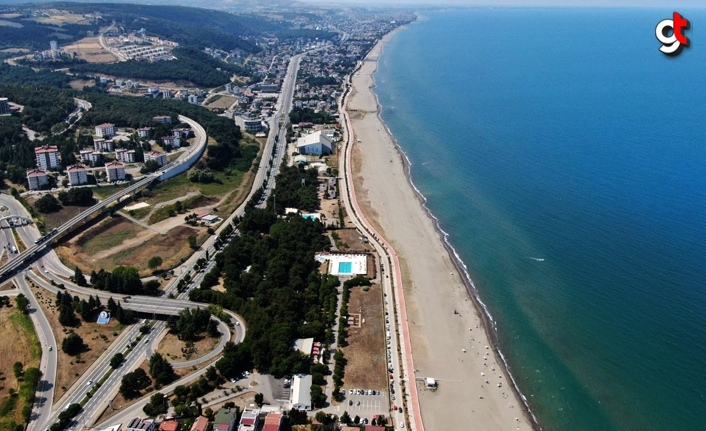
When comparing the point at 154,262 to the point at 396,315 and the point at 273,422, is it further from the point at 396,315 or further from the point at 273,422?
the point at 273,422

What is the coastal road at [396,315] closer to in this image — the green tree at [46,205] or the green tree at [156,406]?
the green tree at [156,406]

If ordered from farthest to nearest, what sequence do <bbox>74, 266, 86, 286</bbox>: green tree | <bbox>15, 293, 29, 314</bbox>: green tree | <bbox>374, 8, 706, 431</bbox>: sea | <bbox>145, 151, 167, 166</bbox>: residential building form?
1. <bbox>145, 151, 167, 166</bbox>: residential building
2. <bbox>74, 266, 86, 286</bbox>: green tree
3. <bbox>15, 293, 29, 314</bbox>: green tree
4. <bbox>374, 8, 706, 431</bbox>: sea

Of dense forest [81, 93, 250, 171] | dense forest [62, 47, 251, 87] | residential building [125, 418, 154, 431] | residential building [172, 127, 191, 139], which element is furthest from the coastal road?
dense forest [62, 47, 251, 87]

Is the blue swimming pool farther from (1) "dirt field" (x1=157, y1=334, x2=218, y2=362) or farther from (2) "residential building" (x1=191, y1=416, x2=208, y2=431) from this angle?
(2) "residential building" (x1=191, y1=416, x2=208, y2=431)

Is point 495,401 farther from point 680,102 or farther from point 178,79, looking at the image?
point 178,79

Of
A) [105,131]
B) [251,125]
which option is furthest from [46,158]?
[251,125]
